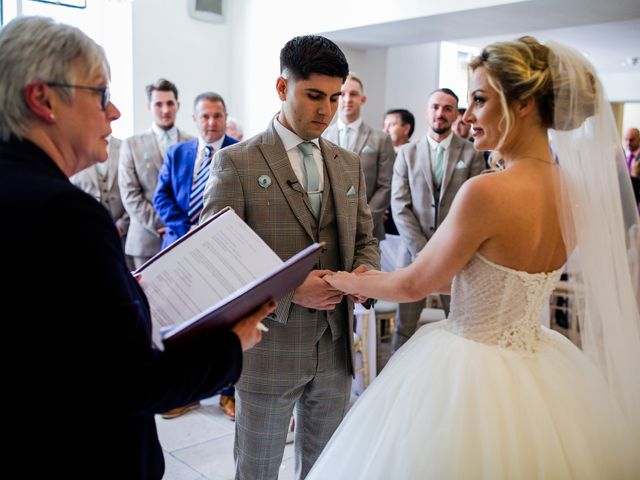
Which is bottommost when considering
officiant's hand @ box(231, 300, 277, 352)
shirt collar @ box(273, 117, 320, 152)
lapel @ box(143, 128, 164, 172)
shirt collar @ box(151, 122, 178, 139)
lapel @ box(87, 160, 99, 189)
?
lapel @ box(87, 160, 99, 189)

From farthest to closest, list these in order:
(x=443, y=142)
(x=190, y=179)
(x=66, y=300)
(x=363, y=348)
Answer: (x=443, y=142) < (x=363, y=348) < (x=190, y=179) < (x=66, y=300)

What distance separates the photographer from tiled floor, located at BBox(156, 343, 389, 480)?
3.13 m

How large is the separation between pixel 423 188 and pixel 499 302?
2.70 metres

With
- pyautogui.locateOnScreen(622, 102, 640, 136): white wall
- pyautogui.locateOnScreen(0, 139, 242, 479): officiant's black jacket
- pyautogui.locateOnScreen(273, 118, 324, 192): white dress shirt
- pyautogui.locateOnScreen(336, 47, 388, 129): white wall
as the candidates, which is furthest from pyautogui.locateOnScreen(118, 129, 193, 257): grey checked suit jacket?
pyautogui.locateOnScreen(622, 102, 640, 136): white wall

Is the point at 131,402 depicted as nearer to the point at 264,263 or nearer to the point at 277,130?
the point at 264,263

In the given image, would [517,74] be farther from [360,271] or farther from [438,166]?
[438,166]

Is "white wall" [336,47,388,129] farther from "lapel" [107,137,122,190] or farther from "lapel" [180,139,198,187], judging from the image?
"lapel" [180,139,198,187]

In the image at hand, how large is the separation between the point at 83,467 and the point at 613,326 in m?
1.38

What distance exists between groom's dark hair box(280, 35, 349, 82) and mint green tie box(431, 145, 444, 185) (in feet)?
8.22

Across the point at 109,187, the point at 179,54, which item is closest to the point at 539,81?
the point at 109,187

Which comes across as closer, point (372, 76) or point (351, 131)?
point (351, 131)

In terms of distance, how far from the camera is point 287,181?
1.97 m

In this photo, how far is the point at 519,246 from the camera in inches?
66.2

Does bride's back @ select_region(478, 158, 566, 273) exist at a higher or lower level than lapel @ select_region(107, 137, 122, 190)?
higher
